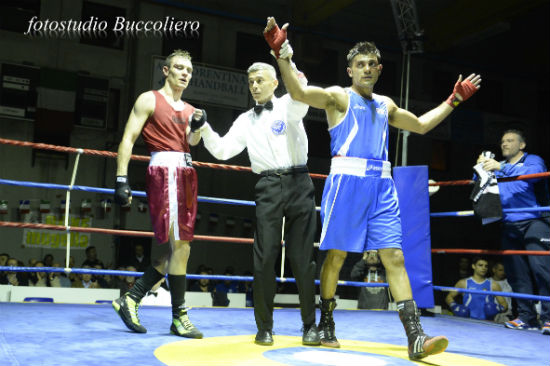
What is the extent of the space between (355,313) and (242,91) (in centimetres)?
710

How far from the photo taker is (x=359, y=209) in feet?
7.98

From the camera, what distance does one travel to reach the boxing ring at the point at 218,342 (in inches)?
78.8

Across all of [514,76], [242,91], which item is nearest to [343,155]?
[242,91]

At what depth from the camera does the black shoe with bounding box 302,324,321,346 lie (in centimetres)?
245

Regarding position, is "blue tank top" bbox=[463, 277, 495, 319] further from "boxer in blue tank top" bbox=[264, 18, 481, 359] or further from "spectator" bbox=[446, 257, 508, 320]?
"boxer in blue tank top" bbox=[264, 18, 481, 359]

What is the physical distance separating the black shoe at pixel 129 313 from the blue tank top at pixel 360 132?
3.87 feet

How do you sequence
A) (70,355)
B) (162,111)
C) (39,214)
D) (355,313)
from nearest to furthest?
(70,355) < (162,111) < (355,313) < (39,214)

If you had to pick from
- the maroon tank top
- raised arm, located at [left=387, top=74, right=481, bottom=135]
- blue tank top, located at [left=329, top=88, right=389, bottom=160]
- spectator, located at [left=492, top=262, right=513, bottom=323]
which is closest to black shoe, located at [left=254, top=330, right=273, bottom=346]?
blue tank top, located at [left=329, top=88, right=389, bottom=160]

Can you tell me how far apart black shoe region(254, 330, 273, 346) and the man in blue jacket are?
190 centimetres

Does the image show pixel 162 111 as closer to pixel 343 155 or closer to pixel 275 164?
pixel 275 164

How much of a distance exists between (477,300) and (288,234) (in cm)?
285

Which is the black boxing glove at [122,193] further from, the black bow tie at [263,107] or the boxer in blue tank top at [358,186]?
the boxer in blue tank top at [358,186]

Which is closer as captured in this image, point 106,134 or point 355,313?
point 355,313

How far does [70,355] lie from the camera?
1.95 meters
